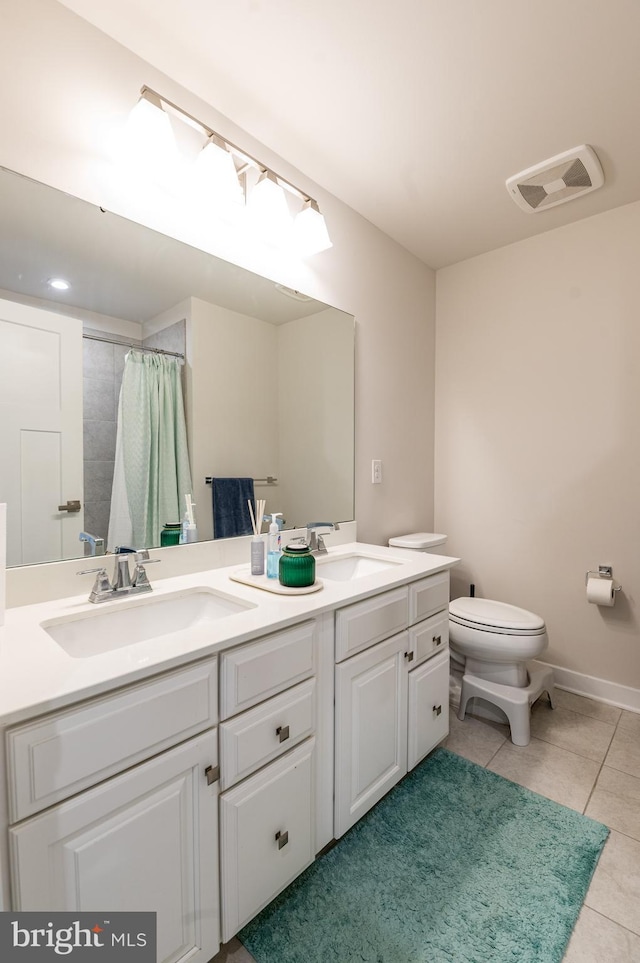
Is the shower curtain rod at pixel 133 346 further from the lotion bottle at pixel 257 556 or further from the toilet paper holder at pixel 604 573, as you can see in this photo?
the toilet paper holder at pixel 604 573

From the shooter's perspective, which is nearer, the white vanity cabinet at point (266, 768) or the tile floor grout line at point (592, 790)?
the white vanity cabinet at point (266, 768)

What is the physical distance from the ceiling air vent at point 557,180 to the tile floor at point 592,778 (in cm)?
239

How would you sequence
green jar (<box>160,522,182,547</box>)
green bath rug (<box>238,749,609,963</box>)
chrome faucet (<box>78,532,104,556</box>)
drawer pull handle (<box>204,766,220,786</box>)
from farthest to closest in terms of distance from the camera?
1. green jar (<box>160,522,182,547</box>)
2. chrome faucet (<box>78,532,104,556</box>)
3. green bath rug (<box>238,749,609,963</box>)
4. drawer pull handle (<box>204,766,220,786</box>)

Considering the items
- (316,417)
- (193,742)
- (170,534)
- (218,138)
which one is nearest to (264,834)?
(193,742)

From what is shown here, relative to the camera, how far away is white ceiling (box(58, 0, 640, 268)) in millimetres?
1203

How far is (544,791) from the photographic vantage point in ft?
5.09

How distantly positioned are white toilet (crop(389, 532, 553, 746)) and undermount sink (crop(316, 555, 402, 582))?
1.77ft

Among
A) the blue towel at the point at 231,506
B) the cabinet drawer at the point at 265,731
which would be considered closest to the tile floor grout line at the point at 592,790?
the cabinet drawer at the point at 265,731

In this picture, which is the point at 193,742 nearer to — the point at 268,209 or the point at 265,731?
the point at 265,731

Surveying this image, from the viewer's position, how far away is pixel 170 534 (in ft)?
4.51

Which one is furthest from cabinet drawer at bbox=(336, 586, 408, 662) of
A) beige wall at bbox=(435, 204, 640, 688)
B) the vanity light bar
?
the vanity light bar

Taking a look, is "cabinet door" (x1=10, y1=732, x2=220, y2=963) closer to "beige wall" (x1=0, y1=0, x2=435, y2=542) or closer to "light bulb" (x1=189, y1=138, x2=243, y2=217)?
"beige wall" (x1=0, y1=0, x2=435, y2=542)

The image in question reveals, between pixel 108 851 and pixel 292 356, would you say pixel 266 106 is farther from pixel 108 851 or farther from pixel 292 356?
pixel 108 851

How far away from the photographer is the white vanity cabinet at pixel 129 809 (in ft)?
2.25
